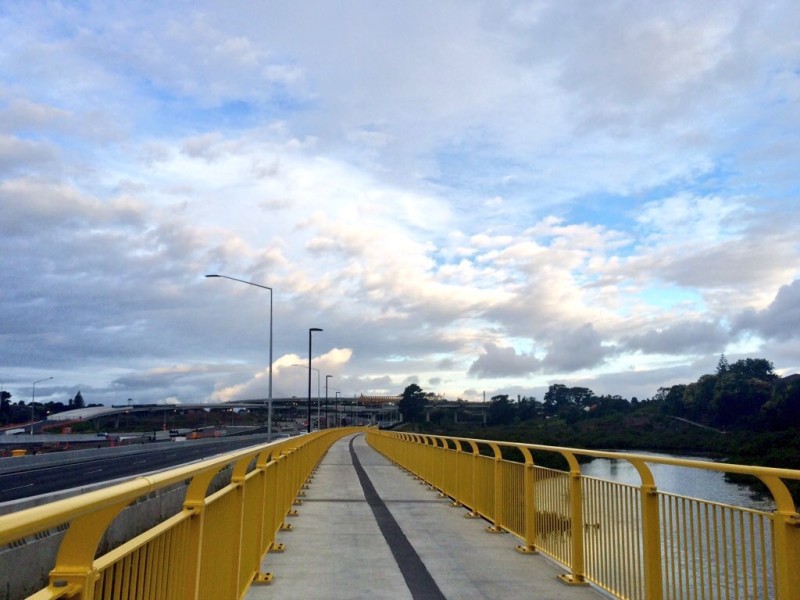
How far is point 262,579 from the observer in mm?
7465

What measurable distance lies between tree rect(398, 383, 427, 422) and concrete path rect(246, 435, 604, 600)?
140 meters

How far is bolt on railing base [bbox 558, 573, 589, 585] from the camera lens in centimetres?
744

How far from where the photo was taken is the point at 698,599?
17.7ft

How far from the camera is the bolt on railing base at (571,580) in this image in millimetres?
7441

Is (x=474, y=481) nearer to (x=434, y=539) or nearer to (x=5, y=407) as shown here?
(x=434, y=539)

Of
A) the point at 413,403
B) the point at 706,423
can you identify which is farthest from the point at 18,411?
the point at 706,423

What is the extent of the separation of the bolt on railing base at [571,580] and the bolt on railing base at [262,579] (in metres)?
3.09

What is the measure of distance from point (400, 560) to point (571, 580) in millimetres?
2308

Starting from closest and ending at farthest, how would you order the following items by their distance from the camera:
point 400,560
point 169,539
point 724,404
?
1. point 169,539
2. point 400,560
3. point 724,404

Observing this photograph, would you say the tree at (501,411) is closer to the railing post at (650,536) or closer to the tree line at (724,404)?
the tree line at (724,404)

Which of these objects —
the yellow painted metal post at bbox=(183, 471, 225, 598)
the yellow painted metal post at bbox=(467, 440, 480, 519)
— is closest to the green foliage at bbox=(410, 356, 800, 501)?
the yellow painted metal post at bbox=(467, 440, 480, 519)

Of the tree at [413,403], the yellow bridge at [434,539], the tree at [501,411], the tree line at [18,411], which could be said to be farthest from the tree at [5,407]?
the yellow bridge at [434,539]

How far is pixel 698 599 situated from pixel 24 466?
3826cm

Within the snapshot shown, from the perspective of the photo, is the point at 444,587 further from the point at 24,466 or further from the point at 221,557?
the point at 24,466
